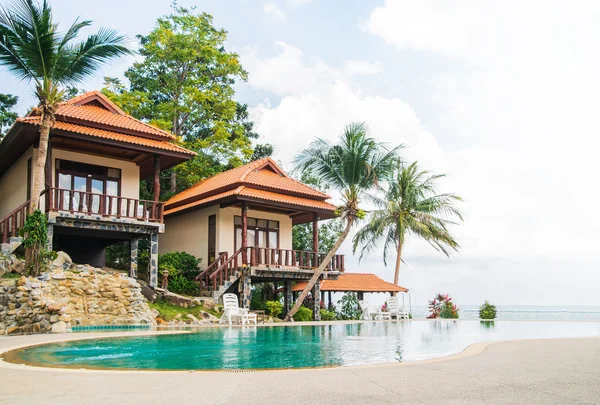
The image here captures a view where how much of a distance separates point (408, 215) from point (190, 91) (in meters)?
13.1

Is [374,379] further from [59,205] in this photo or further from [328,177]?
[328,177]

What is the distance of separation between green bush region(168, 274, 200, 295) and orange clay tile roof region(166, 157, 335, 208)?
3.69 meters

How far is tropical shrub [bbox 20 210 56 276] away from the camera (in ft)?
45.9

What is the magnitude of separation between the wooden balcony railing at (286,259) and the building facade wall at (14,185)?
8.10 meters

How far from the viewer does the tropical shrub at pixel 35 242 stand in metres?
14.0

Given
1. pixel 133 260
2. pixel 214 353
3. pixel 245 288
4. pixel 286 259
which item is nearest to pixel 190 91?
pixel 286 259

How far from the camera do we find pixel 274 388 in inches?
180

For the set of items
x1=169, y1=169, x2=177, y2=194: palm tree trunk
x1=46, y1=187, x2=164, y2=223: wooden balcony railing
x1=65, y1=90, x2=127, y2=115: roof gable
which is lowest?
x1=46, y1=187, x2=164, y2=223: wooden balcony railing

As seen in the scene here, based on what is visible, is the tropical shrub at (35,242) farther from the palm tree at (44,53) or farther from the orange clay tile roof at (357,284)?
the orange clay tile roof at (357,284)

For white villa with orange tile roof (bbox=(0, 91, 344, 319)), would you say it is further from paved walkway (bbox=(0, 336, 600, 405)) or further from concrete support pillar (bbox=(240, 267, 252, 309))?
paved walkway (bbox=(0, 336, 600, 405))

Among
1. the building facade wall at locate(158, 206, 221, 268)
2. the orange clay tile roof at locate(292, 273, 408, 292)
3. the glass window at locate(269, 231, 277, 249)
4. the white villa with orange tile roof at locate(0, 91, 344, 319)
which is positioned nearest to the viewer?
the white villa with orange tile roof at locate(0, 91, 344, 319)

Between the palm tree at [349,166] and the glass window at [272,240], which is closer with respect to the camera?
the palm tree at [349,166]

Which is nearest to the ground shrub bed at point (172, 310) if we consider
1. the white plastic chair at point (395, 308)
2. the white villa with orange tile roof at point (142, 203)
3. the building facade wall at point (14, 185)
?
the white villa with orange tile roof at point (142, 203)

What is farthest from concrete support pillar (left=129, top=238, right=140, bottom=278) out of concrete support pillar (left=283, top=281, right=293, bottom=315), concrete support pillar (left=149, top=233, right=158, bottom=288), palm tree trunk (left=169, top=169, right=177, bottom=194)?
palm tree trunk (left=169, top=169, right=177, bottom=194)
